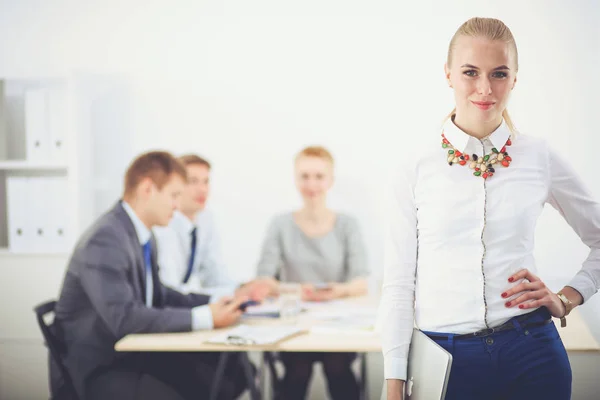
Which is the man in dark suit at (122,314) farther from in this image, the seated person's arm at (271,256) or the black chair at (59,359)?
the seated person's arm at (271,256)

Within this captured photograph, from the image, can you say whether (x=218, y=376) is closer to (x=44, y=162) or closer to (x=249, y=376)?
(x=249, y=376)

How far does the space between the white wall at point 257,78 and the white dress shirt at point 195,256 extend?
0.56 metres

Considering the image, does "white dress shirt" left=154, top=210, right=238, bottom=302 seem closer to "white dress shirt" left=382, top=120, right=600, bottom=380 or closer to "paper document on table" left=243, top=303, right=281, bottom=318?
"paper document on table" left=243, top=303, right=281, bottom=318

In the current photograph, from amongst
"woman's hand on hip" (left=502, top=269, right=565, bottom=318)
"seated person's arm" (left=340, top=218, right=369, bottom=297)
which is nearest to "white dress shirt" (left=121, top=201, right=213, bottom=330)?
"seated person's arm" (left=340, top=218, right=369, bottom=297)

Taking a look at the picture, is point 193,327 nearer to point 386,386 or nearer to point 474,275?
point 386,386

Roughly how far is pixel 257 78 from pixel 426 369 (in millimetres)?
3211

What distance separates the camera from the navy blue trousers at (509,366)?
1336 mm

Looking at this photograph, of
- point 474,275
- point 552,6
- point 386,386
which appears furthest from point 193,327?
point 552,6

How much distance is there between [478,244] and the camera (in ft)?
4.45

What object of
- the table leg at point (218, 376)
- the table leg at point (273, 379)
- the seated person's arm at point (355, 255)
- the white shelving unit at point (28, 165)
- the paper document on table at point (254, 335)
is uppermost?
the white shelving unit at point (28, 165)

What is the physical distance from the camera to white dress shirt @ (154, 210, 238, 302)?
3562 millimetres

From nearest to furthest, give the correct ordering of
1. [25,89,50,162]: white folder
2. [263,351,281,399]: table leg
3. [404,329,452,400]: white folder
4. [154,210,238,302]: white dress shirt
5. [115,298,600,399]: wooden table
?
[404,329,452,400]: white folder
[115,298,600,399]: wooden table
[263,351,281,399]: table leg
[154,210,238,302]: white dress shirt
[25,89,50,162]: white folder

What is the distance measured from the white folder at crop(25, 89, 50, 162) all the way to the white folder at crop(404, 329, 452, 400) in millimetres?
2972

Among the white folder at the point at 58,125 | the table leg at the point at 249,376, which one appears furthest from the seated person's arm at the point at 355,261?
the white folder at the point at 58,125
